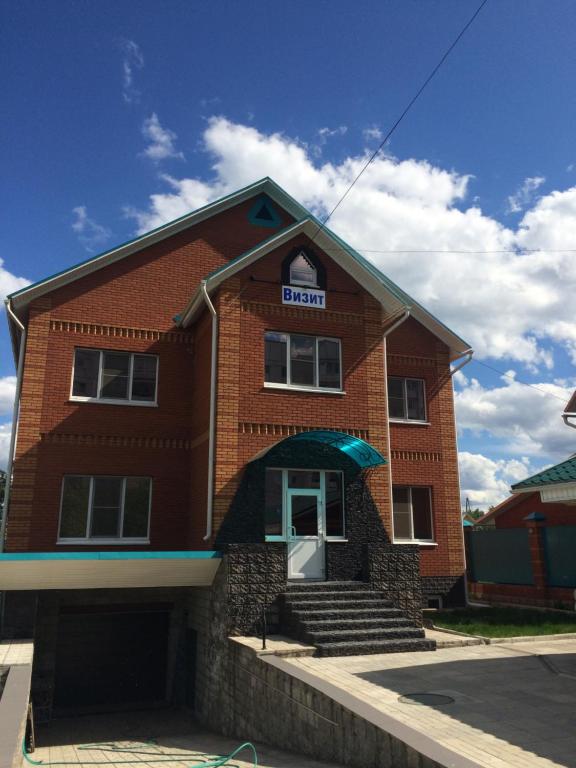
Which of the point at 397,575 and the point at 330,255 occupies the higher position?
the point at 330,255

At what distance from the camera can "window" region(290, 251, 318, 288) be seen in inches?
618

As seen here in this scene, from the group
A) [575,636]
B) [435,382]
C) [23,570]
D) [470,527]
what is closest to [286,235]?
[435,382]

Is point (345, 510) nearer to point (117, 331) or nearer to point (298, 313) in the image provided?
point (298, 313)

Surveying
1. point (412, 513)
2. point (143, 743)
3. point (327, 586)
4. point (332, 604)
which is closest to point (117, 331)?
point (327, 586)

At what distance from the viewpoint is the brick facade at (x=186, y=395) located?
14.8 metres

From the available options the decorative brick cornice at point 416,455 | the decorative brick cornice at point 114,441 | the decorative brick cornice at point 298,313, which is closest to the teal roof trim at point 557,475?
the decorative brick cornice at point 298,313

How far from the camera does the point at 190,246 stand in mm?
18188

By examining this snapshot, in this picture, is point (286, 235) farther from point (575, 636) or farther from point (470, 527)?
point (470, 527)

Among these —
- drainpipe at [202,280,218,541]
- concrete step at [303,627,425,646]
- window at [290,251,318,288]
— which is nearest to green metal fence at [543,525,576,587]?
concrete step at [303,627,425,646]

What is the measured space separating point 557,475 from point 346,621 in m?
4.65

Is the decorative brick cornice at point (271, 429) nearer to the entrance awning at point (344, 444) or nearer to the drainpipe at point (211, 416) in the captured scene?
the entrance awning at point (344, 444)

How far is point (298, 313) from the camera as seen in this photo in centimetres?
1549

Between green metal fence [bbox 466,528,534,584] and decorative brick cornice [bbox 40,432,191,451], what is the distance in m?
11.1

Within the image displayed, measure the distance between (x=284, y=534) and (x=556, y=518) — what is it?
9.97 m
